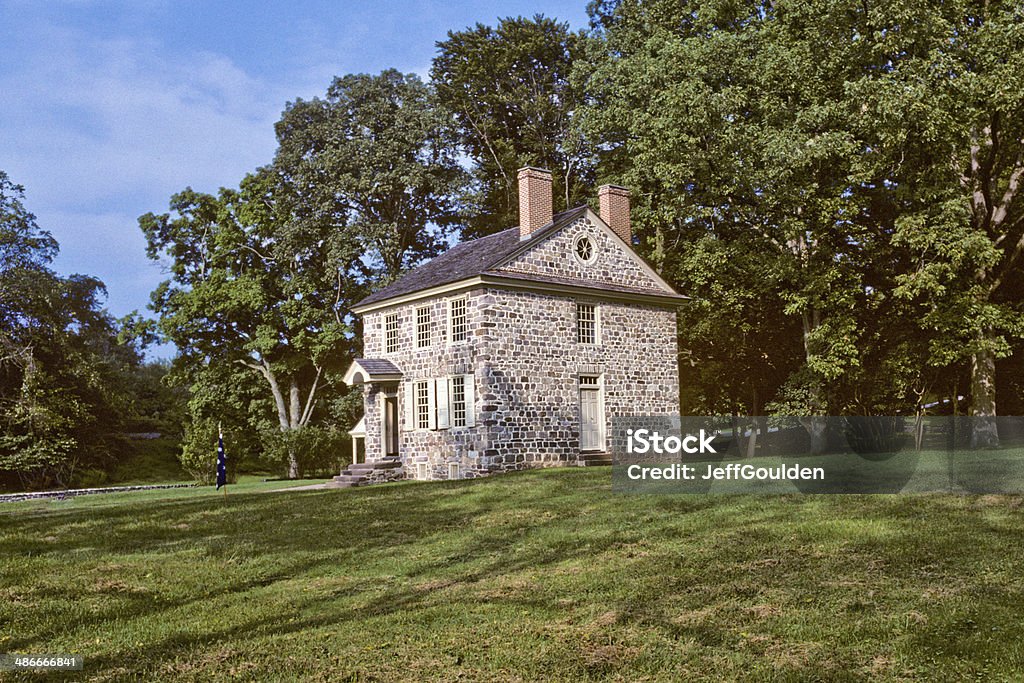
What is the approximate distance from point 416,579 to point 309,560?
236 centimetres

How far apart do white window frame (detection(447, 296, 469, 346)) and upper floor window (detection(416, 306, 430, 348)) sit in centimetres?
123

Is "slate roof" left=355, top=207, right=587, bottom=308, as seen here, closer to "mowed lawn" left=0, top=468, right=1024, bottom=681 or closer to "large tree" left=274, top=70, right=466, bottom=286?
"large tree" left=274, top=70, right=466, bottom=286

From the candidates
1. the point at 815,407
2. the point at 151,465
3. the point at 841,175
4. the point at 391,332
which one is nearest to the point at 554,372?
the point at 391,332

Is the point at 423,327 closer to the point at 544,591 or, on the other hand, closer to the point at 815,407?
the point at 815,407

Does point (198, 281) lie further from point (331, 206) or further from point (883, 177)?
point (883, 177)

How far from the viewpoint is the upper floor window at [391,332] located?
97.9 feet

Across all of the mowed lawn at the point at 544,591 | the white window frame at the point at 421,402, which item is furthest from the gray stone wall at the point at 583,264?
the mowed lawn at the point at 544,591

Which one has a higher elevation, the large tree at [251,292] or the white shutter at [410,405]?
the large tree at [251,292]

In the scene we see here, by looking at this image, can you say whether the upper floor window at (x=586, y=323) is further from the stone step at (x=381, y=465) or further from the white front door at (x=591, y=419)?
the stone step at (x=381, y=465)

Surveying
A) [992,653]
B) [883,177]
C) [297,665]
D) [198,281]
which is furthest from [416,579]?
[198,281]

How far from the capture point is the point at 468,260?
28859 millimetres

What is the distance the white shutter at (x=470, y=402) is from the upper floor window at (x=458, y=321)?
1.37m

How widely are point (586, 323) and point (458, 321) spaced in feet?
13.8

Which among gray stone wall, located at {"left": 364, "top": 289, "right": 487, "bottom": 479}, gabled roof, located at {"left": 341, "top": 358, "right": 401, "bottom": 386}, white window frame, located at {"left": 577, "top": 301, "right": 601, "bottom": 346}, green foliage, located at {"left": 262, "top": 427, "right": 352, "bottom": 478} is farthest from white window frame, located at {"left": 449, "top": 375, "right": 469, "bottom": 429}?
green foliage, located at {"left": 262, "top": 427, "right": 352, "bottom": 478}
